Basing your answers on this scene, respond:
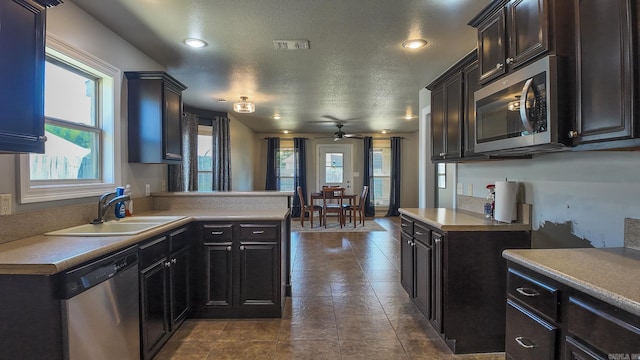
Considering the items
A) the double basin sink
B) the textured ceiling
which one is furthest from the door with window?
the double basin sink

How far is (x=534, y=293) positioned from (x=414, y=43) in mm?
2245

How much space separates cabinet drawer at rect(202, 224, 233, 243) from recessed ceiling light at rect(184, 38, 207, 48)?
1.58m

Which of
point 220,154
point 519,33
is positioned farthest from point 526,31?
point 220,154

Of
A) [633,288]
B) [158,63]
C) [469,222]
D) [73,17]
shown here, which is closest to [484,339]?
[469,222]

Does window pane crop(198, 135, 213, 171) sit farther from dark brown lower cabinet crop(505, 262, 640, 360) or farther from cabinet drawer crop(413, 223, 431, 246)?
dark brown lower cabinet crop(505, 262, 640, 360)

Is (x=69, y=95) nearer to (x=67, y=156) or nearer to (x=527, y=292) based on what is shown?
(x=67, y=156)

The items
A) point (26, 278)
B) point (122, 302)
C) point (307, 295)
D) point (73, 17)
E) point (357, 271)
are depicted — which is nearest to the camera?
point (26, 278)

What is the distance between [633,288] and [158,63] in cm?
384

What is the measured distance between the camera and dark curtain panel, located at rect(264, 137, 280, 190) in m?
8.74

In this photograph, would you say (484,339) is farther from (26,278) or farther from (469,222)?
(26,278)

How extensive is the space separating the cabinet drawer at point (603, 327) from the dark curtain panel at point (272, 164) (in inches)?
309

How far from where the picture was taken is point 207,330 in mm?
2613

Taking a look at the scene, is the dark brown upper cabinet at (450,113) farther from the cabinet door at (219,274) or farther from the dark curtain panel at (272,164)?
the dark curtain panel at (272,164)

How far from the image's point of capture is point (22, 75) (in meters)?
1.46
